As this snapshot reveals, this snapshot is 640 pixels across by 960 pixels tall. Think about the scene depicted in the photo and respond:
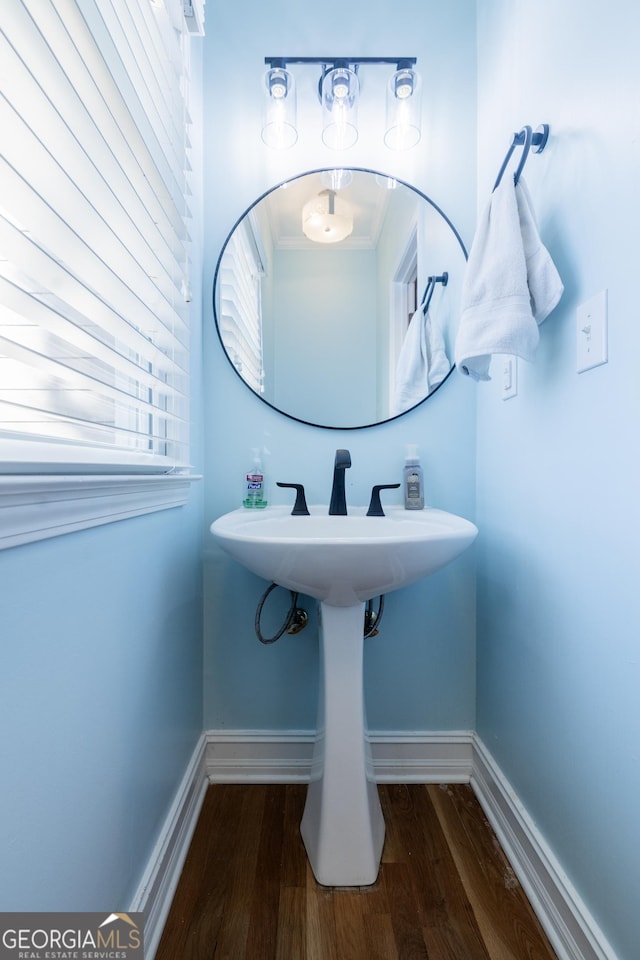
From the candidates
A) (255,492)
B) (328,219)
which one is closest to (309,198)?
(328,219)

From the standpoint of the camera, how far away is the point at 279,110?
4.28ft

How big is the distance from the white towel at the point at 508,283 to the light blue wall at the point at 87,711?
30.5 inches

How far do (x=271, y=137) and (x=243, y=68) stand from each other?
0.23 meters

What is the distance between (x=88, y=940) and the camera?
25.0 inches

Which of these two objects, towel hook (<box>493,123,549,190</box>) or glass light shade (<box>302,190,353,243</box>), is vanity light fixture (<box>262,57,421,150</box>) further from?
towel hook (<box>493,123,549,190</box>)

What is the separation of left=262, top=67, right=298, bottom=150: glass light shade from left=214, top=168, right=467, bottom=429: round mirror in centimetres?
→ 11

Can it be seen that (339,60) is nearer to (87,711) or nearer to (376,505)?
(376,505)

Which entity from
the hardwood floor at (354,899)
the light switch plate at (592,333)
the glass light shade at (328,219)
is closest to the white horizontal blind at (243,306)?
the glass light shade at (328,219)

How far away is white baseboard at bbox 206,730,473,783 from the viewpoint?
4.42 feet

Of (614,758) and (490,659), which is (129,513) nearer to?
(614,758)

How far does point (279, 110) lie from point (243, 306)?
539mm

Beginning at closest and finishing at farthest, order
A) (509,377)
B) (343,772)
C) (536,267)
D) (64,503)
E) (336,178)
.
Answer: (64,503) → (536,267) → (343,772) → (509,377) → (336,178)

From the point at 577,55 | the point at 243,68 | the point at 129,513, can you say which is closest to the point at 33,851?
the point at 129,513

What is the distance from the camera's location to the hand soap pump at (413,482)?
4.25ft
